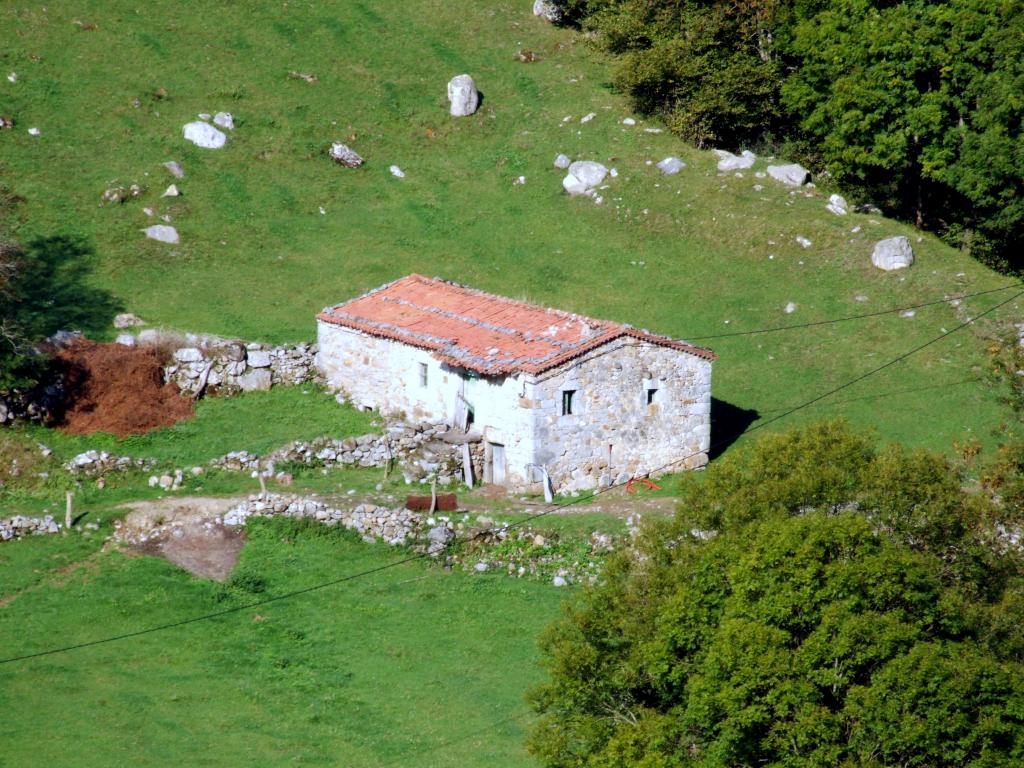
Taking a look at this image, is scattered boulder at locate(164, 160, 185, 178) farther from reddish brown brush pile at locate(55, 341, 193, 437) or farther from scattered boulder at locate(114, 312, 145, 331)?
reddish brown brush pile at locate(55, 341, 193, 437)

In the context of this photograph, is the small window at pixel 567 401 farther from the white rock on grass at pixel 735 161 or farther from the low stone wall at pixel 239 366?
the white rock on grass at pixel 735 161

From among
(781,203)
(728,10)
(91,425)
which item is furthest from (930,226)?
(91,425)

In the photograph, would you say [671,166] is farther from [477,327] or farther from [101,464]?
[101,464]

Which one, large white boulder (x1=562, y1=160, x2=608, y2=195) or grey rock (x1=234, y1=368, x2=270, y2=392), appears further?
large white boulder (x1=562, y1=160, x2=608, y2=195)

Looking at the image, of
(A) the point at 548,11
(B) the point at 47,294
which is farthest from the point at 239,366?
(A) the point at 548,11

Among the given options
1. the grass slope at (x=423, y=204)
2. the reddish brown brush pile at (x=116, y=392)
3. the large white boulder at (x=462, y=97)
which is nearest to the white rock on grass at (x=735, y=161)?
the grass slope at (x=423, y=204)

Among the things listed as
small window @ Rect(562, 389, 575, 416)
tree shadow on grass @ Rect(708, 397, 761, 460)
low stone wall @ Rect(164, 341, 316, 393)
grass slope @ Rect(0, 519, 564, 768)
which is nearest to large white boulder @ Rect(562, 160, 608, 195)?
tree shadow on grass @ Rect(708, 397, 761, 460)

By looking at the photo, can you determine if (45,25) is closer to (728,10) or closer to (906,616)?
(728,10)
